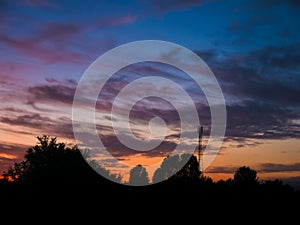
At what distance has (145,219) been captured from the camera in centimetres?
1839

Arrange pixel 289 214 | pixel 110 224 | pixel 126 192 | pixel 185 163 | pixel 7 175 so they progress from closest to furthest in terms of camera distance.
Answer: pixel 110 224 < pixel 289 214 < pixel 126 192 < pixel 7 175 < pixel 185 163

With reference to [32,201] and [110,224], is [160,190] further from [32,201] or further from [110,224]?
[32,201]

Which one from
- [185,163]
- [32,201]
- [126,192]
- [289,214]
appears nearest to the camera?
[32,201]

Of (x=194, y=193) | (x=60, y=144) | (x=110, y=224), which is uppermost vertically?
(x=60, y=144)

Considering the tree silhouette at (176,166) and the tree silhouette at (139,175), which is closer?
the tree silhouette at (176,166)

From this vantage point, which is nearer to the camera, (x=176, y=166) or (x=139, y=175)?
(x=176, y=166)

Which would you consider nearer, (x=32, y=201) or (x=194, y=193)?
(x=32, y=201)

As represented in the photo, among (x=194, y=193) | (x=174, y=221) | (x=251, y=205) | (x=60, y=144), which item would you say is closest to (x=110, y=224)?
(x=174, y=221)

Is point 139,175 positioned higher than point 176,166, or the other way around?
point 176,166

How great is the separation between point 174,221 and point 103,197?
4323mm

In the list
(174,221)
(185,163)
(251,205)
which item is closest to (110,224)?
(174,221)

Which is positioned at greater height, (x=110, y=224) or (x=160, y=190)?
(x=160, y=190)

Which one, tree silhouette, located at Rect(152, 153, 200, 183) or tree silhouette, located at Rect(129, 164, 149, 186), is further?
tree silhouette, located at Rect(129, 164, 149, 186)

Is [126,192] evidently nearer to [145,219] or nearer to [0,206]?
[145,219]
